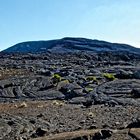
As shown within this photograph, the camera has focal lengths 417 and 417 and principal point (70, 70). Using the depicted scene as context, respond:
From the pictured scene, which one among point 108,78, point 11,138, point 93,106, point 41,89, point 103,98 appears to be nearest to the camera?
point 11,138

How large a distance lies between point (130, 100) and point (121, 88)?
27.7 feet

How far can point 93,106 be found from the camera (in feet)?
135

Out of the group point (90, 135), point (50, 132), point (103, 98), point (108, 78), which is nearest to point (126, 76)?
point (108, 78)

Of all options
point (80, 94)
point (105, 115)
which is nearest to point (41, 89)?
point (80, 94)

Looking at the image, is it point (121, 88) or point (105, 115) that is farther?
point (121, 88)

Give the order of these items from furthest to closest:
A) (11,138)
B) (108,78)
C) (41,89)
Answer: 1. (108,78)
2. (41,89)
3. (11,138)

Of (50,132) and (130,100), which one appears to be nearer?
(50,132)

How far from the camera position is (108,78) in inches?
2584

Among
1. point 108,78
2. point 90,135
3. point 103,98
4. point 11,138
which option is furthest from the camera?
point 108,78

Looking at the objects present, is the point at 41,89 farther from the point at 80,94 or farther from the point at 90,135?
the point at 90,135

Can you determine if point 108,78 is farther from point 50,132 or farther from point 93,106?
point 50,132

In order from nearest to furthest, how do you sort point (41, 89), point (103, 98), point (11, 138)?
point (11, 138)
point (103, 98)
point (41, 89)

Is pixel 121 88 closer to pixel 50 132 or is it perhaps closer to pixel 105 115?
pixel 105 115

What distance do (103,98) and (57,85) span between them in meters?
15.0
